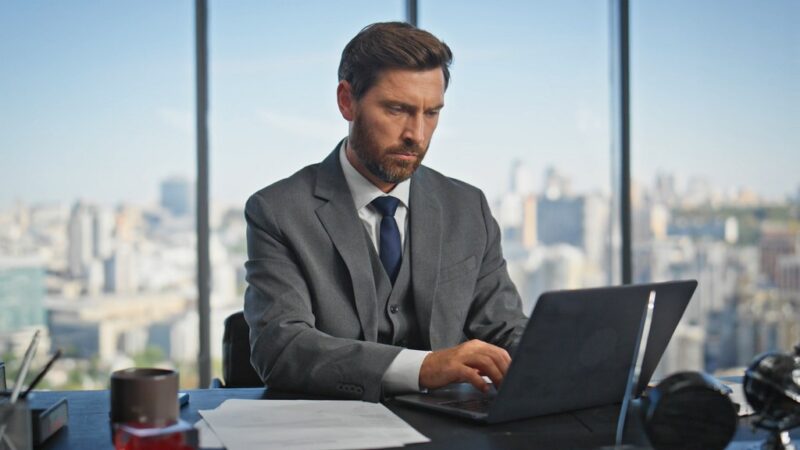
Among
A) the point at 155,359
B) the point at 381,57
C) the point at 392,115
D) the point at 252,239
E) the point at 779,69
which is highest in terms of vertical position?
the point at 779,69

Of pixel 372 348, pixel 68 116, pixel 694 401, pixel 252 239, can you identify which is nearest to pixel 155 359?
pixel 68 116

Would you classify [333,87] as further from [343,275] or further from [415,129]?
[343,275]

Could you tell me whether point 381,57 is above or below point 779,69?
below

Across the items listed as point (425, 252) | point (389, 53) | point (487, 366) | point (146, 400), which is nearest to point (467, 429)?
point (487, 366)

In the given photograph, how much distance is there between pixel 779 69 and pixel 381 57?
2999 mm

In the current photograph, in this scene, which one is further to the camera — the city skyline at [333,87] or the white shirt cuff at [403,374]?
the city skyline at [333,87]

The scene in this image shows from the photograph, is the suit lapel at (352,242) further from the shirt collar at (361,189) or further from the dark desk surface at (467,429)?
the dark desk surface at (467,429)

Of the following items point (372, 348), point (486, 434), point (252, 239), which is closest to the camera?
point (486, 434)

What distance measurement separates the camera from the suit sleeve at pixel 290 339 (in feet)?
6.17

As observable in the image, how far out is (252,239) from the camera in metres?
2.30

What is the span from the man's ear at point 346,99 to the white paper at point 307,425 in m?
0.92

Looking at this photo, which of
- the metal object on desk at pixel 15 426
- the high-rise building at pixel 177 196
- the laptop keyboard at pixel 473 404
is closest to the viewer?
the metal object on desk at pixel 15 426

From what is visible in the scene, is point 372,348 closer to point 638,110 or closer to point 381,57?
point 381,57

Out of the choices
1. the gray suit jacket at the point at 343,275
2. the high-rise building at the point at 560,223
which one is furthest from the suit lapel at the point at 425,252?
the high-rise building at the point at 560,223
